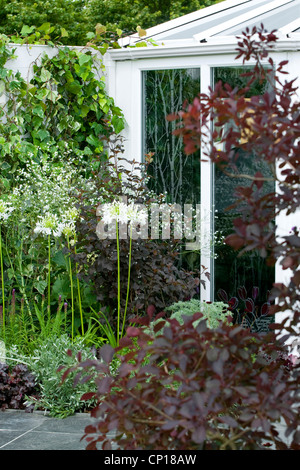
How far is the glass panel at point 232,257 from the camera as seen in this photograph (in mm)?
5762

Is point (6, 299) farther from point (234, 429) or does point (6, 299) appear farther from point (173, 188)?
point (234, 429)

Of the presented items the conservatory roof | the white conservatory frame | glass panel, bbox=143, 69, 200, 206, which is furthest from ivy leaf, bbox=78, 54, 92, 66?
glass panel, bbox=143, 69, 200, 206

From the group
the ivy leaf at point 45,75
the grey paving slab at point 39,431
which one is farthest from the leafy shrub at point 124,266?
the ivy leaf at point 45,75

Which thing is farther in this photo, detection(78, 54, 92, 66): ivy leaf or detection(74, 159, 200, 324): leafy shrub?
detection(78, 54, 92, 66): ivy leaf

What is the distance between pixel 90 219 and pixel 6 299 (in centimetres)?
112

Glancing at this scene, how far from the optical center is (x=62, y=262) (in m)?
5.44

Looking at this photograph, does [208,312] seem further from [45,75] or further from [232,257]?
[45,75]

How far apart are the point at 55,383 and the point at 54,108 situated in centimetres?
302

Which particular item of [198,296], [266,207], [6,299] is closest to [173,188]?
[198,296]

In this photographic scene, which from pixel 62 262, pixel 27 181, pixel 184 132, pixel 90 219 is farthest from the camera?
pixel 27 181

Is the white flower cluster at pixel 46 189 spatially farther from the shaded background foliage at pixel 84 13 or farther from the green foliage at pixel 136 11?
the green foliage at pixel 136 11

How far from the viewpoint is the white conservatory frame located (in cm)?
532

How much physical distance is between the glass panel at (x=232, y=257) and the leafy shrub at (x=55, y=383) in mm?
1884

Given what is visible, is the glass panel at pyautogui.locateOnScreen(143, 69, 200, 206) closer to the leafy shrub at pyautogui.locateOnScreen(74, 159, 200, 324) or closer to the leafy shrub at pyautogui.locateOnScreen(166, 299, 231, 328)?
the leafy shrub at pyautogui.locateOnScreen(74, 159, 200, 324)
